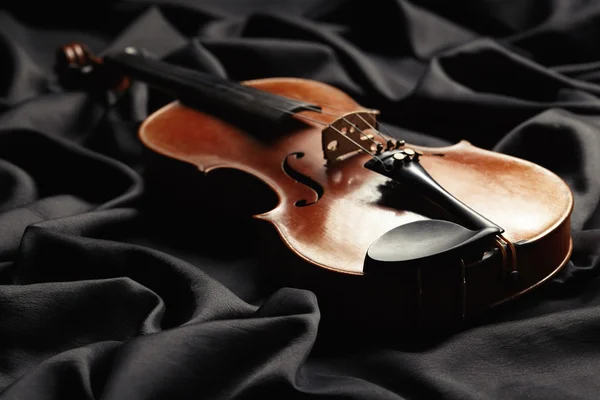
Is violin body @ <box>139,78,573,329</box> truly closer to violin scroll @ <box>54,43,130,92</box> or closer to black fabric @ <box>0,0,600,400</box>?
black fabric @ <box>0,0,600,400</box>

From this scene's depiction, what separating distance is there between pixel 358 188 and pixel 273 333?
24 centimetres

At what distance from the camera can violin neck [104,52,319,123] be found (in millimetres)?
1159

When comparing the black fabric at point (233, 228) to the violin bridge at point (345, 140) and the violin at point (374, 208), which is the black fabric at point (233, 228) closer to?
the violin at point (374, 208)

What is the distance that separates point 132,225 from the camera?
3.97ft

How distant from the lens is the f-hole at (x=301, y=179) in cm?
97

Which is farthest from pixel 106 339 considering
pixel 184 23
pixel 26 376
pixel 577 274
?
pixel 184 23

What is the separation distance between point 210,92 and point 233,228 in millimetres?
258

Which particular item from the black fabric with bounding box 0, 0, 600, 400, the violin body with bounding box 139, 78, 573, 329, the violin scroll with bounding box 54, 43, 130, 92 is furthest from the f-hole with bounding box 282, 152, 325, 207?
the violin scroll with bounding box 54, 43, 130, 92

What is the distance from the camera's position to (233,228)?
1.16m

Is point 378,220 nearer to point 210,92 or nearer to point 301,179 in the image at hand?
point 301,179

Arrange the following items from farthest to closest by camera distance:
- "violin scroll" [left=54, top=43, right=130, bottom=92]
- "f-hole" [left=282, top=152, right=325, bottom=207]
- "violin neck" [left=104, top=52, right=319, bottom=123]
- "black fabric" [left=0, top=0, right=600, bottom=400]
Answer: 1. "violin scroll" [left=54, top=43, right=130, bottom=92]
2. "violin neck" [left=104, top=52, right=319, bottom=123]
3. "f-hole" [left=282, top=152, right=325, bottom=207]
4. "black fabric" [left=0, top=0, right=600, bottom=400]

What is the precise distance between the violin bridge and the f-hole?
45mm

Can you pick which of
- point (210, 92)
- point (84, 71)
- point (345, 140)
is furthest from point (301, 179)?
point (84, 71)

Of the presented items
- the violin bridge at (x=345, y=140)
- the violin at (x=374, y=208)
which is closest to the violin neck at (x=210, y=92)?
the violin at (x=374, y=208)
